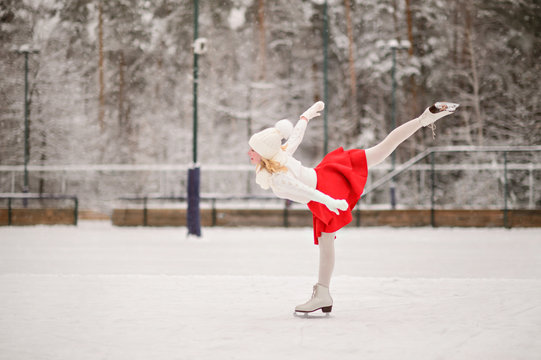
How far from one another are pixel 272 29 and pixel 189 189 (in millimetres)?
20203

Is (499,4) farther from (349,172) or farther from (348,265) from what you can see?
(349,172)

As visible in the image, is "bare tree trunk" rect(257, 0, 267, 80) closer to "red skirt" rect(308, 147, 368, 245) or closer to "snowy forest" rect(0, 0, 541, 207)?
"snowy forest" rect(0, 0, 541, 207)

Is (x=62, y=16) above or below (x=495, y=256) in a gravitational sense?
above

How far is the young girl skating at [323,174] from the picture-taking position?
19.4 ft

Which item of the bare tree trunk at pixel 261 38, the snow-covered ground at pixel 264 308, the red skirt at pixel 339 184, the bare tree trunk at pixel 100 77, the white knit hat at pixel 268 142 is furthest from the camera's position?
the bare tree trunk at pixel 100 77

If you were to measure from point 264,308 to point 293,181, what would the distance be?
4.58ft

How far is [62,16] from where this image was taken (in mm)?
34375

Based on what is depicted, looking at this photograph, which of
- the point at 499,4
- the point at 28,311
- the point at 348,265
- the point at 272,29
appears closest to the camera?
the point at 28,311

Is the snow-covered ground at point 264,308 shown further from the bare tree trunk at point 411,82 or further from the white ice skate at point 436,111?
the bare tree trunk at point 411,82

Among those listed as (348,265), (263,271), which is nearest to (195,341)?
(263,271)

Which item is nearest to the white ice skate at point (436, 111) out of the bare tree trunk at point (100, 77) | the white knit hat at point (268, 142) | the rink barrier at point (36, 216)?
the white knit hat at point (268, 142)

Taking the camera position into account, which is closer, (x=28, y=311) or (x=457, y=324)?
(x=457, y=324)

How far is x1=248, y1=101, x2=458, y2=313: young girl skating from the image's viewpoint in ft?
19.4

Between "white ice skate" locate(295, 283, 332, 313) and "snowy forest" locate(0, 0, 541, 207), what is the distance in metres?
22.9
